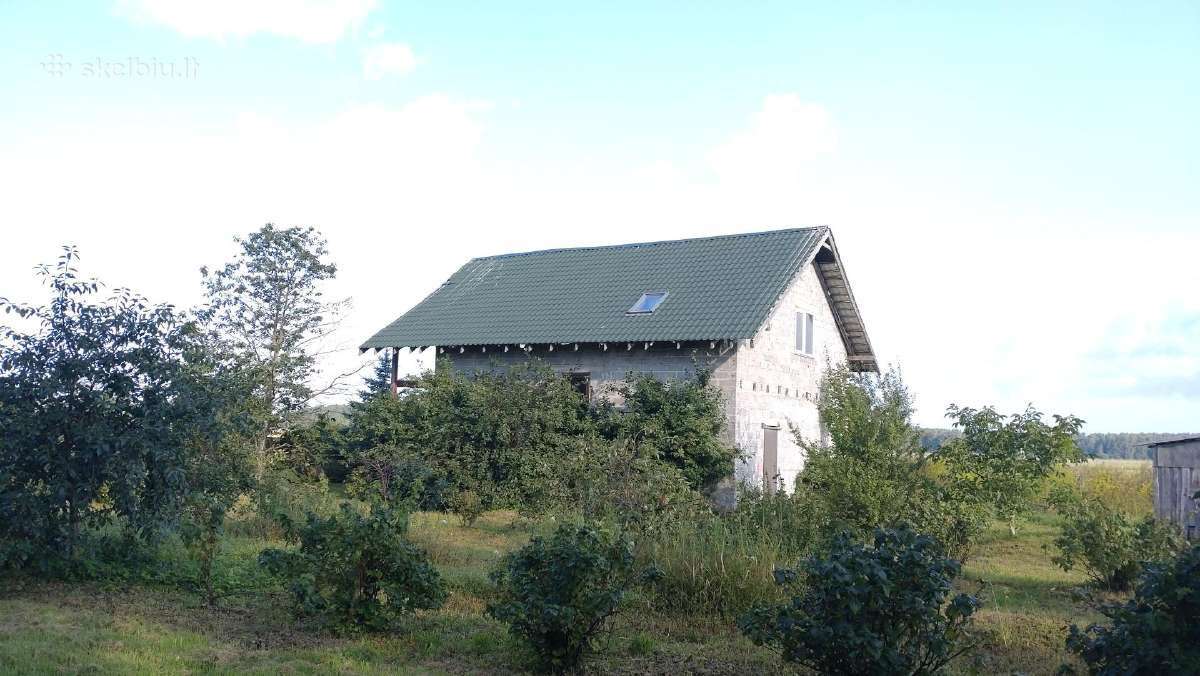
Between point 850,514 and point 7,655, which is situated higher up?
point 850,514

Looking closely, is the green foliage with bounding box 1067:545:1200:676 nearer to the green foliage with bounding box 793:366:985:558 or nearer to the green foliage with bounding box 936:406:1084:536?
the green foliage with bounding box 793:366:985:558

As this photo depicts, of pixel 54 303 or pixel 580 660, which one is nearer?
pixel 580 660

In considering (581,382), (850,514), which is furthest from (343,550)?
(581,382)

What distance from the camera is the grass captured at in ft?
23.7

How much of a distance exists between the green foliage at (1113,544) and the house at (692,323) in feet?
25.2

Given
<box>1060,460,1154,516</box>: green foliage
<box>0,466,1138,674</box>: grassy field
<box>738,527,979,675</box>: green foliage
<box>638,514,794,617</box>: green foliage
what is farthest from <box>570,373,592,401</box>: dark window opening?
<box>738,527,979,675</box>: green foliage

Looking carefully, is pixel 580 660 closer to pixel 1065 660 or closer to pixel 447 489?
pixel 1065 660

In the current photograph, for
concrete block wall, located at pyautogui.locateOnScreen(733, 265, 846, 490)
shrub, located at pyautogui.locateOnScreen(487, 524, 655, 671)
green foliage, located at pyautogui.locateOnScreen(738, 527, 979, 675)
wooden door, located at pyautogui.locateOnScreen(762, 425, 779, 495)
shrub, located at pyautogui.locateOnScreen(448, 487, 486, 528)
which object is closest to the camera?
green foliage, located at pyautogui.locateOnScreen(738, 527, 979, 675)

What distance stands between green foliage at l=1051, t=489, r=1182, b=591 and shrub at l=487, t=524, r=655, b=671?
297 inches

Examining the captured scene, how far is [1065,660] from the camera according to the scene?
823 centimetres

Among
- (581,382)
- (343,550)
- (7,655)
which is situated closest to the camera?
(7,655)

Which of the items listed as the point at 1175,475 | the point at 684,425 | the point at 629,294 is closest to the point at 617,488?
the point at 684,425

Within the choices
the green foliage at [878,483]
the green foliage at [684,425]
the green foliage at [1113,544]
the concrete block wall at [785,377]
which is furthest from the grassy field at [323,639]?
the concrete block wall at [785,377]

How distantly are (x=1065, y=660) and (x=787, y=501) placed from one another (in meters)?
4.50
